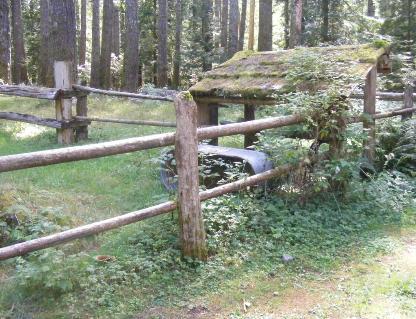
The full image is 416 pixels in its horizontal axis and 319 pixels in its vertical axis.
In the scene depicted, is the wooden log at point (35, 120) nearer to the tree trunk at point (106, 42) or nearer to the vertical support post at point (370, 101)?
the vertical support post at point (370, 101)

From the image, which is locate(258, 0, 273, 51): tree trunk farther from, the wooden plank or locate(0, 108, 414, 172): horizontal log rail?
locate(0, 108, 414, 172): horizontal log rail

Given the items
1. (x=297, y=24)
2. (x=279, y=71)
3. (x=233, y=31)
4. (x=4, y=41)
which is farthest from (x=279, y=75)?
(x=233, y=31)

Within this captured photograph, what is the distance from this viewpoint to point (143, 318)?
13.0 ft

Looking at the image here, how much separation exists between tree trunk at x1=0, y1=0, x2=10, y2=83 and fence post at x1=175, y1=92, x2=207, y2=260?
49.7 ft

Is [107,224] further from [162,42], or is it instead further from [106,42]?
[162,42]

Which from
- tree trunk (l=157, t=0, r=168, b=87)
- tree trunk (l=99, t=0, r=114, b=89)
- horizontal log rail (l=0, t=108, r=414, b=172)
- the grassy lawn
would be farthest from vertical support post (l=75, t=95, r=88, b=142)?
tree trunk (l=157, t=0, r=168, b=87)

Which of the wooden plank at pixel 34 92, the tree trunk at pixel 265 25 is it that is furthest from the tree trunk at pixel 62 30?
the tree trunk at pixel 265 25

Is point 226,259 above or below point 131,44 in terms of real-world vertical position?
below

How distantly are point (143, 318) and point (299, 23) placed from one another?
57.5ft

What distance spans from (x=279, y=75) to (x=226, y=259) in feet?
11.5

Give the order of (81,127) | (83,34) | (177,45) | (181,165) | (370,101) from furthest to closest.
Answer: (83,34), (177,45), (81,127), (370,101), (181,165)

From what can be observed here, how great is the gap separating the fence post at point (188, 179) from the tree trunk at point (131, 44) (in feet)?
51.0

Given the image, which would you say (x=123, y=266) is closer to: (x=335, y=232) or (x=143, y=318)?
(x=143, y=318)

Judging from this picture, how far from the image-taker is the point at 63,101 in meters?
10.4
